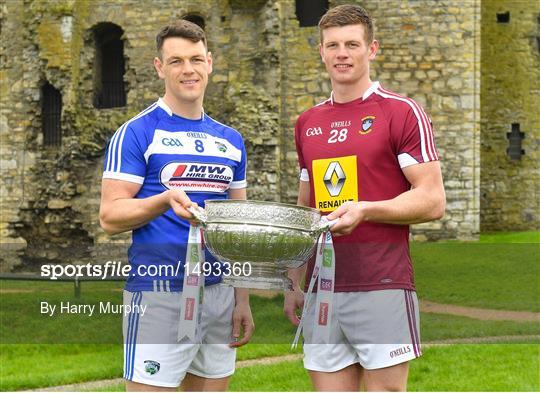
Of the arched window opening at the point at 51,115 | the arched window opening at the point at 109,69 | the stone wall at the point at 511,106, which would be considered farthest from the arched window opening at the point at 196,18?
the stone wall at the point at 511,106

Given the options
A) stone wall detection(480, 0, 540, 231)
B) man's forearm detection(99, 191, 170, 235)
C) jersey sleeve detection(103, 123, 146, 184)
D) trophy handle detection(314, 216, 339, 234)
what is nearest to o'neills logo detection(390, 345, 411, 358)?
trophy handle detection(314, 216, 339, 234)

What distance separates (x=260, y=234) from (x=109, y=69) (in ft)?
50.4

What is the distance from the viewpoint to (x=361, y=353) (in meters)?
3.96

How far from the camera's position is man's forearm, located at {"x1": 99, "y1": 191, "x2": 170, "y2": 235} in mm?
3848

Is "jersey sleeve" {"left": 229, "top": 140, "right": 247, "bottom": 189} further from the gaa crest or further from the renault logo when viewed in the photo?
the gaa crest

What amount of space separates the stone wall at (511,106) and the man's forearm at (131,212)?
1800 cm

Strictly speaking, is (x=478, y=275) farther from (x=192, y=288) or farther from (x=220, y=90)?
(x=192, y=288)

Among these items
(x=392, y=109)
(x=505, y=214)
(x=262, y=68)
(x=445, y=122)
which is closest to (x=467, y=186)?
(x=445, y=122)

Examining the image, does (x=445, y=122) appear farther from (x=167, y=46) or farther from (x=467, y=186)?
(x=167, y=46)

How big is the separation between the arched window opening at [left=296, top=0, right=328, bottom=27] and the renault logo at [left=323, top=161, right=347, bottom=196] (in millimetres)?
12727

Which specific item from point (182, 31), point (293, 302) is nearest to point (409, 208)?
point (293, 302)

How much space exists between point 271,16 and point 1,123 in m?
6.61

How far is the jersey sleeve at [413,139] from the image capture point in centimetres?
390

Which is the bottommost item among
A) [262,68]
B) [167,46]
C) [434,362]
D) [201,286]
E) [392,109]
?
[434,362]
